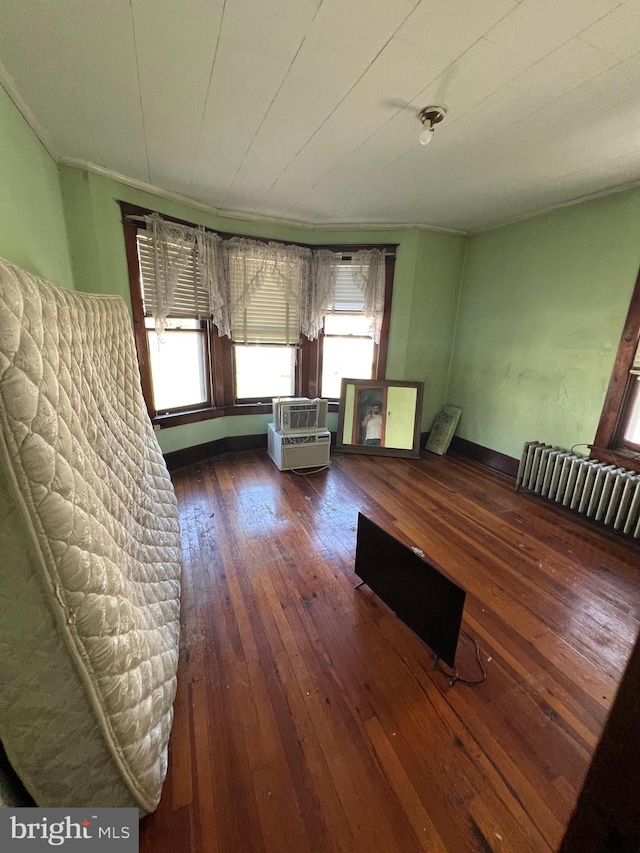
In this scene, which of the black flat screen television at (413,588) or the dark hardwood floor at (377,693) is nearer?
the dark hardwood floor at (377,693)

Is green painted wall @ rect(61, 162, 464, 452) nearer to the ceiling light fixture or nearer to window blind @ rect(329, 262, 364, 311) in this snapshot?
window blind @ rect(329, 262, 364, 311)

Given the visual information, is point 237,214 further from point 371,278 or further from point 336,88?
point 336,88

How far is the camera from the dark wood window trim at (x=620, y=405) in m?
2.46

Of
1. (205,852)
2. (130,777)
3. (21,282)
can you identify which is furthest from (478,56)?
(205,852)

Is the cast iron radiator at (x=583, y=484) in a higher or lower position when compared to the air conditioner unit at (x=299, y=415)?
lower

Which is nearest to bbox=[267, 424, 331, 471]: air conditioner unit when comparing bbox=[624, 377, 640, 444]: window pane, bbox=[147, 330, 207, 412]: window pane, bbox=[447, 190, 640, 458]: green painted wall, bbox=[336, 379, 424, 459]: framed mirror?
bbox=[336, 379, 424, 459]: framed mirror

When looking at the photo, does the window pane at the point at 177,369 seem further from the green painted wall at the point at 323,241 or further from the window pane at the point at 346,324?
the window pane at the point at 346,324

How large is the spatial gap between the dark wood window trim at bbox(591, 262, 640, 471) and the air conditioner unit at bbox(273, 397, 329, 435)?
235 cm

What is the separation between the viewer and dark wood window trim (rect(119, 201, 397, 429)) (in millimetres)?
2682

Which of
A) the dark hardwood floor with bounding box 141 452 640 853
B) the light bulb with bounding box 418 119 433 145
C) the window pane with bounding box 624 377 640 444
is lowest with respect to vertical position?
the dark hardwood floor with bounding box 141 452 640 853

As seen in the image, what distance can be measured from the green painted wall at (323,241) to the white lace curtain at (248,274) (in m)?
0.17

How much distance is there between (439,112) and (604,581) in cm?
276

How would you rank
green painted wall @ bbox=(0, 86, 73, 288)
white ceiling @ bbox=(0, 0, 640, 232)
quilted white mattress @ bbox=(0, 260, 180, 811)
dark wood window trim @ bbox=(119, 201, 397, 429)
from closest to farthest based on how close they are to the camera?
quilted white mattress @ bbox=(0, 260, 180, 811) < white ceiling @ bbox=(0, 0, 640, 232) < green painted wall @ bbox=(0, 86, 73, 288) < dark wood window trim @ bbox=(119, 201, 397, 429)

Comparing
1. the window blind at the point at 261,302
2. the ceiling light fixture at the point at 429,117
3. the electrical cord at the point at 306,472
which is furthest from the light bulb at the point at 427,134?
the electrical cord at the point at 306,472
